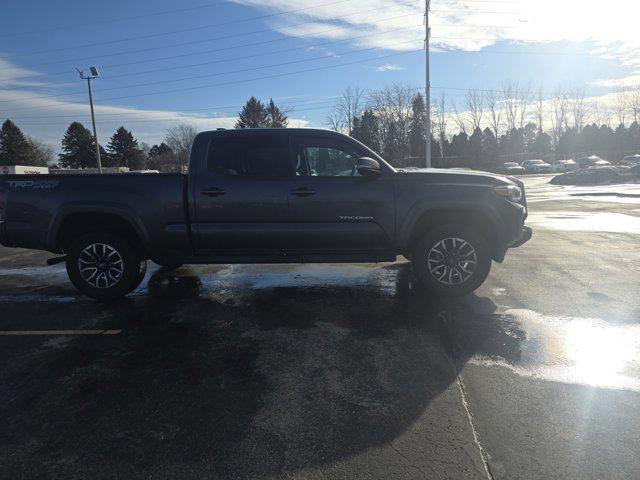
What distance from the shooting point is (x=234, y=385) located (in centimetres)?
326

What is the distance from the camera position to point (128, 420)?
9.30 feet

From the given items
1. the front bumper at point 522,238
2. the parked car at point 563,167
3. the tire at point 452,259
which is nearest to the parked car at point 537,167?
the parked car at point 563,167

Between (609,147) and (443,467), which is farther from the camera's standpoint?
(609,147)

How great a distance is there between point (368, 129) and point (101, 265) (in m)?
66.2

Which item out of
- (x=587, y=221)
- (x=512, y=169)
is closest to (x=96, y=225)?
(x=587, y=221)

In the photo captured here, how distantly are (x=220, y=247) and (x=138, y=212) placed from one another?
1.08m

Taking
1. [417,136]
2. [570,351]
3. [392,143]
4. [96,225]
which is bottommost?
[570,351]

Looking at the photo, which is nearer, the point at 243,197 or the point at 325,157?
the point at 243,197

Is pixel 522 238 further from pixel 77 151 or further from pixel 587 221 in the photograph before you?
pixel 77 151

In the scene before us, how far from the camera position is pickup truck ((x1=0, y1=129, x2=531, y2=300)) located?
5199mm

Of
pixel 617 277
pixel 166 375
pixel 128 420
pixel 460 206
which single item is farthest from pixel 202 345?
pixel 617 277

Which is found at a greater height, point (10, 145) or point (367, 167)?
point (10, 145)

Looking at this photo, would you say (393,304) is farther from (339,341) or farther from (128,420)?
(128,420)

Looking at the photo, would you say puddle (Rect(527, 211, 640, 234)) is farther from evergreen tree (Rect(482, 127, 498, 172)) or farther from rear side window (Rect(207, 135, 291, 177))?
evergreen tree (Rect(482, 127, 498, 172))
